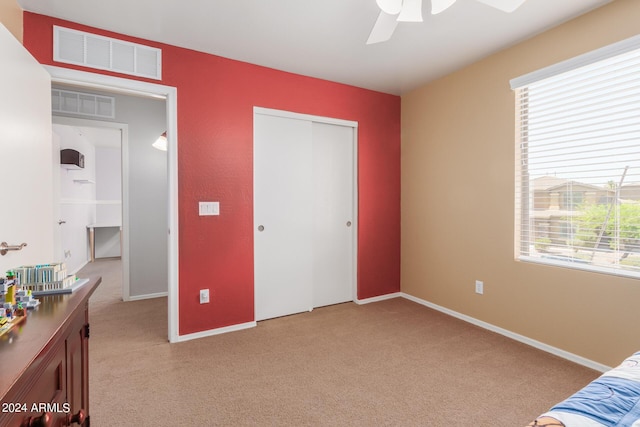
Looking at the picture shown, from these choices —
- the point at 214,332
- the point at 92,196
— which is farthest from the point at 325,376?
the point at 92,196

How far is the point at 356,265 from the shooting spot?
3701 millimetres

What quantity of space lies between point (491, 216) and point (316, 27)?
220cm

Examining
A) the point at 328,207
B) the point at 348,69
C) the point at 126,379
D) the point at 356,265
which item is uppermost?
the point at 348,69

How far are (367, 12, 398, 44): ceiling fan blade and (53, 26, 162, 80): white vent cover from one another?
1.78m

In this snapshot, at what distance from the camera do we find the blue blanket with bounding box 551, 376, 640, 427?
0.80m

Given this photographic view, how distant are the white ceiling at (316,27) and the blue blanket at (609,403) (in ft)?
7.29

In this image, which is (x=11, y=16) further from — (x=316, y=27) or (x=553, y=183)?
(x=553, y=183)

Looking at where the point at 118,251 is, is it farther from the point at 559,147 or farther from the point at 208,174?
the point at 559,147

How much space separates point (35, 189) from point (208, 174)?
1206mm

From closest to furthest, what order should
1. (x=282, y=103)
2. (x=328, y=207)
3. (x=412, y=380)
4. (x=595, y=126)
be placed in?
(x=412, y=380) < (x=595, y=126) < (x=282, y=103) < (x=328, y=207)

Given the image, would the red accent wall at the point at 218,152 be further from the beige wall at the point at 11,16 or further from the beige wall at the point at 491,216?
the beige wall at the point at 491,216

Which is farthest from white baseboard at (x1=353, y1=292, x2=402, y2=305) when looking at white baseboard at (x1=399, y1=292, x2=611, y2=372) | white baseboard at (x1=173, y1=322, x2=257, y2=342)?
white baseboard at (x1=173, y1=322, x2=257, y2=342)

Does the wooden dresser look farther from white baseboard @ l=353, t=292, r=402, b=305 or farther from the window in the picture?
the window

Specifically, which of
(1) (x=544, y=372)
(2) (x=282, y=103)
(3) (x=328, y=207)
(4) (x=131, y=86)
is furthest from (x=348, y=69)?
(1) (x=544, y=372)
